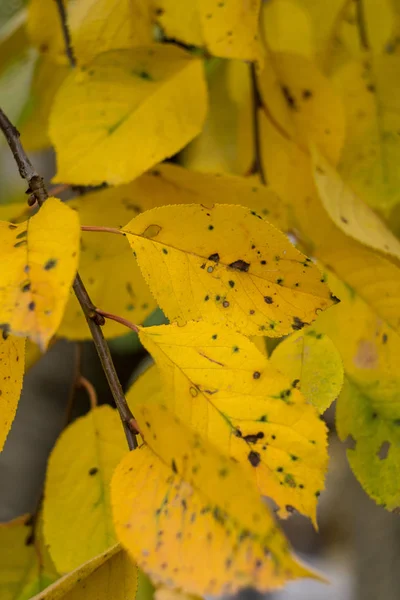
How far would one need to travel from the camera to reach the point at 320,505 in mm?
1582

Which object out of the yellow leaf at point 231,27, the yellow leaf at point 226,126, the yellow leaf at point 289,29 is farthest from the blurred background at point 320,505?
the yellow leaf at point 231,27

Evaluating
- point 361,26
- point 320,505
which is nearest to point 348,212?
point 361,26

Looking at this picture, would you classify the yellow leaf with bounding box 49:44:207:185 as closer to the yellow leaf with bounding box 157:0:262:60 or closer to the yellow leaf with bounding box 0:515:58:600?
the yellow leaf with bounding box 157:0:262:60

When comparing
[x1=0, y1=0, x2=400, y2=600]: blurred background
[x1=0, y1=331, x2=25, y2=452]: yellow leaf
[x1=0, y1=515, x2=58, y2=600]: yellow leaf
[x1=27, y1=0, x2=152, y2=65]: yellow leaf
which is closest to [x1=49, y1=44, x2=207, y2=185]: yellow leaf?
[x1=27, y1=0, x2=152, y2=65]: yellow leaf

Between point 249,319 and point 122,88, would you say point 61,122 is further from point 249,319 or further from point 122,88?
point 249,319

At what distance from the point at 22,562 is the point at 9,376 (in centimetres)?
23

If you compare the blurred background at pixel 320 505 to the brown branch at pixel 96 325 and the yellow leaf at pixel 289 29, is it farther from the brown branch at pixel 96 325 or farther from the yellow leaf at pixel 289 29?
the brown branch at pixel 96 325

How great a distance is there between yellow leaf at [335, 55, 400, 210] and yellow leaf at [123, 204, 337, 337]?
18 centimetres

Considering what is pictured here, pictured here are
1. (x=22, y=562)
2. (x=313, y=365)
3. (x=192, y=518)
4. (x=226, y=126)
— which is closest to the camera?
(x=192, y=518)

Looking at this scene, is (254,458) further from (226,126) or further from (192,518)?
(226,126)

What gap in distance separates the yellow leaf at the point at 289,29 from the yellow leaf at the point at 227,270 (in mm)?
300

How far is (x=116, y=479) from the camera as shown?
25cm

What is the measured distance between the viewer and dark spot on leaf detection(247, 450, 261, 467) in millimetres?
263

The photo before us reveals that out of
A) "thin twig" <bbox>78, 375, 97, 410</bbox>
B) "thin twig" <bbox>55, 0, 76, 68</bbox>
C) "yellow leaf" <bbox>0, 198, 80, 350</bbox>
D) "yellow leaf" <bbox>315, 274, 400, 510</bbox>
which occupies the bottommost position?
"thin twig" <bbox>78, 375, 97, 410</bbox>
